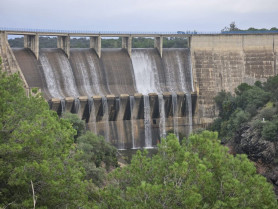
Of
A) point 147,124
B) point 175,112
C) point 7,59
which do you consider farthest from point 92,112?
point 175,112

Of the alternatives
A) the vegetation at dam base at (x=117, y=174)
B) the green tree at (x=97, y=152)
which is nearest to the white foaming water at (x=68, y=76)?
the green tree at (x=97, y=152)

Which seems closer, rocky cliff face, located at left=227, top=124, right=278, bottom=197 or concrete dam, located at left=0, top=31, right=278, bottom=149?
rocky cliff face, located at left=227, top=124, right=278, bottom=197

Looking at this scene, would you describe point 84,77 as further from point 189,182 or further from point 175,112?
point 189,182

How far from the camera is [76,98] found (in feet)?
181

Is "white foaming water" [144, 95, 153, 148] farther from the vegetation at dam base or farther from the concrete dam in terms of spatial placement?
the vegetation at dam base

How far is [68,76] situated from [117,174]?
30.3m

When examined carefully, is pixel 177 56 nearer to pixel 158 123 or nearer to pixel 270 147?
pixel 158 123

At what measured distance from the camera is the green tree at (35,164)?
2486cm

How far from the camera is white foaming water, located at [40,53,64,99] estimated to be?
183 feet

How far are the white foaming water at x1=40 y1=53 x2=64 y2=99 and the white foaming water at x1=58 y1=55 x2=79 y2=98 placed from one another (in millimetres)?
978

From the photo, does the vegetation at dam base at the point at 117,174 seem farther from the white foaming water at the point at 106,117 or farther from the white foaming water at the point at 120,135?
the white foaming water at the point at 120,135

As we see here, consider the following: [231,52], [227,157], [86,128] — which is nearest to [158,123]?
[86,128]

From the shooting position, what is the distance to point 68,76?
57.5 meters

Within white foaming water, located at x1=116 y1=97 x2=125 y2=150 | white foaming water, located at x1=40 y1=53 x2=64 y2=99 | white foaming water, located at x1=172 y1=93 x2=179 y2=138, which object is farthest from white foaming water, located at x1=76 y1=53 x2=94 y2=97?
white foaming water, located at x1=172 y1=93 x2=179 y2=138
